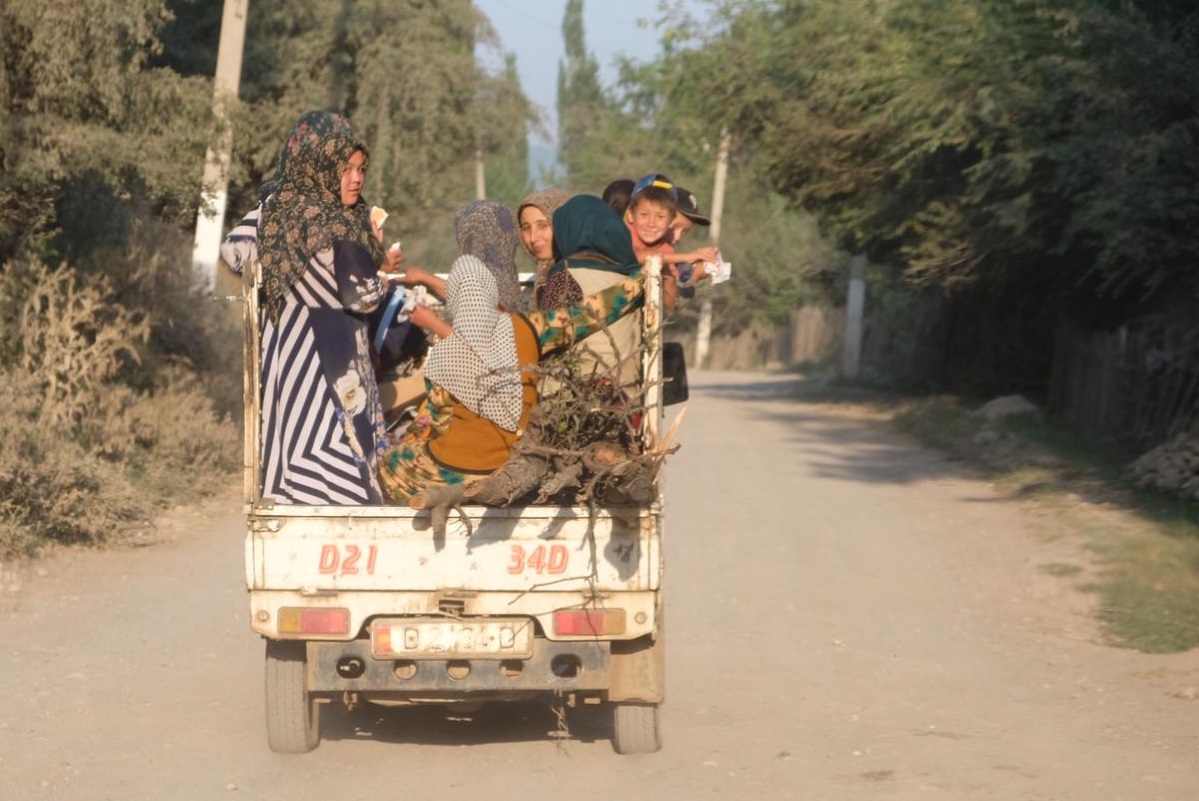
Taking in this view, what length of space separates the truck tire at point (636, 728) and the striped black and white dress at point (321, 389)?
1.22m

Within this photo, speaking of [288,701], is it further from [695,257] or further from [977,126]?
[977,126]

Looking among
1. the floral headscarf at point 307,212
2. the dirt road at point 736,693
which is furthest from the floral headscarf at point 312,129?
the dirt road at point 736,693

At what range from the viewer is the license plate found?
616 cm

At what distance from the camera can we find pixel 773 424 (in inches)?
951

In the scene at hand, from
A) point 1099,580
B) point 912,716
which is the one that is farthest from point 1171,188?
point 912,716

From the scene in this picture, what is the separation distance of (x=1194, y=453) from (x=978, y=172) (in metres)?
4.75

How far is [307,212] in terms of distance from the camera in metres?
6.50

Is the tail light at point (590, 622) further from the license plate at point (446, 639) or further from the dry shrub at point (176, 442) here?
the dry shrub at point (176, 442)

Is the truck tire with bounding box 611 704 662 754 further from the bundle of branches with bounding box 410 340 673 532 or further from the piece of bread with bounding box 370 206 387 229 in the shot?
the piece of bread with bounding box 370 206 387 229

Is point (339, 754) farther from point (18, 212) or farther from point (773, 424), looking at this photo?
point (773, 424)

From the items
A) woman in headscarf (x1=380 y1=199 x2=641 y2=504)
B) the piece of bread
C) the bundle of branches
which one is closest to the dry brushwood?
the bundle of branches

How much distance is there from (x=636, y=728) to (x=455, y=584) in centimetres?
97

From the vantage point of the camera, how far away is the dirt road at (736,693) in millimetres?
6328

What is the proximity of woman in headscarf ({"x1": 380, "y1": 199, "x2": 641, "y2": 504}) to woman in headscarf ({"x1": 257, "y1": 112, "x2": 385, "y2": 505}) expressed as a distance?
0.63 ft
